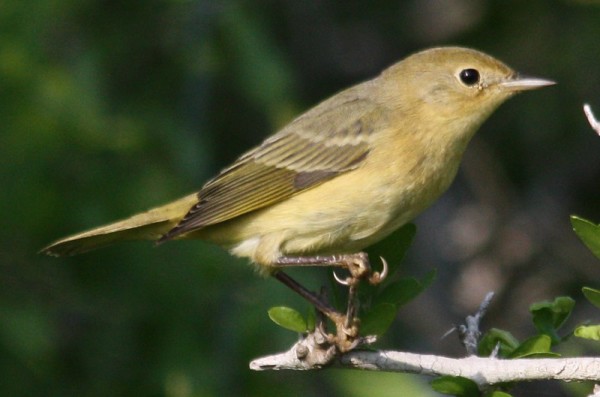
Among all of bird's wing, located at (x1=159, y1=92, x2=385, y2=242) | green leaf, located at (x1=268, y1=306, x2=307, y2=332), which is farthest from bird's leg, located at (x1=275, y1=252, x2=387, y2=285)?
bird's wing, located at (x1=159, y1=92, x2=385, y2=242)

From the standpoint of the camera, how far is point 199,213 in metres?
4.66

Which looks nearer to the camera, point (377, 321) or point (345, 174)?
point (377, 321)

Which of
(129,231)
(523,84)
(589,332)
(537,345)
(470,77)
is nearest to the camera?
(589,332)

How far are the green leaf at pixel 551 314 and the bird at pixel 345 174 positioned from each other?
0.87 meters

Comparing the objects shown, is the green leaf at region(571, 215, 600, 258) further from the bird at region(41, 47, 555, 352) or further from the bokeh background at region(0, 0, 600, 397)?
the bokeh background at region(0, 0, 600, 397)

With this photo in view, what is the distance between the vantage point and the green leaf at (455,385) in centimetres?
319

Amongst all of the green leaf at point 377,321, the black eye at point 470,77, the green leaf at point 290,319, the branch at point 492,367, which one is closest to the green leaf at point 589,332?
the branch at point 492,367

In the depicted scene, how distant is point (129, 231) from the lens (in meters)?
4.83

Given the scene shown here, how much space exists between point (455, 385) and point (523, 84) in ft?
5.55

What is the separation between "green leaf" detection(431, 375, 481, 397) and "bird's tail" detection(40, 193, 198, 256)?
1925 mm

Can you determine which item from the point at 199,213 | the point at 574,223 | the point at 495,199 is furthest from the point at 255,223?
the point at 495,199

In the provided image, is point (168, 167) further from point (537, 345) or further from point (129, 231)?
point (537, 345)

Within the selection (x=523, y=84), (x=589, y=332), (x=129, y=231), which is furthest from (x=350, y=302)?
(x=129, y=231)

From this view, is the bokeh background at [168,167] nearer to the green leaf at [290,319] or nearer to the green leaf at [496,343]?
the green leaf at [496,343]
